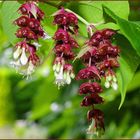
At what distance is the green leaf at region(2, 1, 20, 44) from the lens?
1360mm

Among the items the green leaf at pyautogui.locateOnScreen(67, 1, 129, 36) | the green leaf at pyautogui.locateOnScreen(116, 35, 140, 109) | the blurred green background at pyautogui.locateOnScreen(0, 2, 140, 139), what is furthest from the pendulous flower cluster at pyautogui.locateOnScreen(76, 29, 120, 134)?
the blurred green background at pyautogui.locateOnScreen(0, 2, 140, 139)

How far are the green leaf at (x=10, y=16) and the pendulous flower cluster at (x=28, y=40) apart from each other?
25 cm

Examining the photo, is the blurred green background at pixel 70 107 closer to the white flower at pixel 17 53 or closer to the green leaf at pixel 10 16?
the green leaf at pixel 10 16

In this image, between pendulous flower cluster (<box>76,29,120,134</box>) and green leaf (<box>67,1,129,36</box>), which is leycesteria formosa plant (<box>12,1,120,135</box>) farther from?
green leaf (<box>67,1,129,36</box>)

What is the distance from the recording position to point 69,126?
3.56 metres

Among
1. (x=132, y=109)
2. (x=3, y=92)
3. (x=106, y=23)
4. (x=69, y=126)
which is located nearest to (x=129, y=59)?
(x=106, y=23)

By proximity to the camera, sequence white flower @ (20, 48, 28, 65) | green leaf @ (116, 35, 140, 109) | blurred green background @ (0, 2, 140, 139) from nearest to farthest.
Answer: white flower @ (20, 48, 28, 65) < green leaf @ (116, 35, 140, 109) < blurred green background @ (0, 2, 140, 139)

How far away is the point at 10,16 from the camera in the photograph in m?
1.37

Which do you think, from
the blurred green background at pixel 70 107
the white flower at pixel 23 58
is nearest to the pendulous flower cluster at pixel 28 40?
the white flower at pixel 23 58

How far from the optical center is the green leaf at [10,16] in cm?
136

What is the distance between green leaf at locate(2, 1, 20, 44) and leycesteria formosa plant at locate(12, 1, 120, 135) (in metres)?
0.23

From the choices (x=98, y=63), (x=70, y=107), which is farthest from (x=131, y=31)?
(x=70, y=107)

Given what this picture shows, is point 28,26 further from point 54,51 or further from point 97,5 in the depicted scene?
point 97,5

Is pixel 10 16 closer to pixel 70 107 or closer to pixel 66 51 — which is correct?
pixel 66 51
